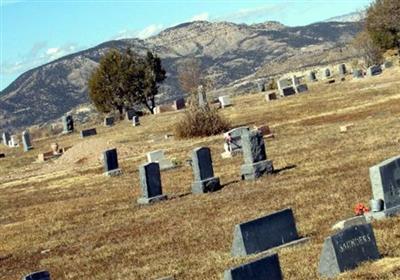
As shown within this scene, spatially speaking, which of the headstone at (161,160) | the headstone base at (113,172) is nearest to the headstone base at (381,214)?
Answer: the headstone at (161,160)

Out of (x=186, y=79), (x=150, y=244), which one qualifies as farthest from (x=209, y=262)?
(x=186, y=79)

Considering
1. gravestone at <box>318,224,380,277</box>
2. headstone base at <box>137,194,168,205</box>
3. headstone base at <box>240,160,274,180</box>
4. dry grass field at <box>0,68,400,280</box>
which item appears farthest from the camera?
headstone base at <box>240,160,274,180</box>

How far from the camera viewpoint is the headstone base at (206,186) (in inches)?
836

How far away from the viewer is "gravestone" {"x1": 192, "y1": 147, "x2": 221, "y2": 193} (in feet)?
69.9

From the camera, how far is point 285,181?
20203 mm

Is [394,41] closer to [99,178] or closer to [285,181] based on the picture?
[99,178]

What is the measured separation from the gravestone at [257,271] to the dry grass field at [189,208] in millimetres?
1370

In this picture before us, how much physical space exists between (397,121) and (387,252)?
17607mm

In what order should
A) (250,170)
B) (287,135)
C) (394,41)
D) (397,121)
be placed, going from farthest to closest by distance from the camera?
(394,41) → (287,135) → (397,121) → (250,170)

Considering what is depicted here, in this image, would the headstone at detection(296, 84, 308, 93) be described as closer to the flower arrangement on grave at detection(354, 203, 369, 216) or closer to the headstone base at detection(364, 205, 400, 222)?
the flower arrangement on grave at detection(354, 203, 369, 216)

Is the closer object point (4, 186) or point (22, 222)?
point (22, 222)

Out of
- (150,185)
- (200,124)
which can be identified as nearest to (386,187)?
(150,185)

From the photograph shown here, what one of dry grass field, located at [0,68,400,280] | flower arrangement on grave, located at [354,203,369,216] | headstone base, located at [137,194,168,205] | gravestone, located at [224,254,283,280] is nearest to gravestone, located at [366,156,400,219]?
flower arrangement on grave, located at [354,203,369,216]

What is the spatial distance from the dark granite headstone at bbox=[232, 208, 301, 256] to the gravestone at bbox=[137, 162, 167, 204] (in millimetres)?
8593
